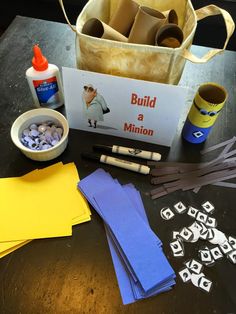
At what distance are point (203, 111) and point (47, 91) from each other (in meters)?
0.36

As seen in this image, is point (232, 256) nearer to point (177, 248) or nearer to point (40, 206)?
point (177, 248)

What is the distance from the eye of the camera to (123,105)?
2.01ft

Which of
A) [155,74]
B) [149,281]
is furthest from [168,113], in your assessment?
[149,281]

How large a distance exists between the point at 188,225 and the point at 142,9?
0.46 metres

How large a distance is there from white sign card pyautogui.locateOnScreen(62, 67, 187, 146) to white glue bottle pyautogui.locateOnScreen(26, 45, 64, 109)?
0.22ft

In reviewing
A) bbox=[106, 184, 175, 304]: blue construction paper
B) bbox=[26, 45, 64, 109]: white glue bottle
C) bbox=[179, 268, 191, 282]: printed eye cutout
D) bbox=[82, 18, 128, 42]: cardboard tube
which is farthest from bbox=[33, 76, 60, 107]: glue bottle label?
bbox=[179, 268, 191, 282]: printed eye cutout

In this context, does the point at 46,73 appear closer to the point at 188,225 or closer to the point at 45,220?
the point at 45,220

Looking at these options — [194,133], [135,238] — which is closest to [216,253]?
[135,238]

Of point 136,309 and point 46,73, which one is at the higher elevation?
point 46,73

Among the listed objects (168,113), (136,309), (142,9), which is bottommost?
(136,309)

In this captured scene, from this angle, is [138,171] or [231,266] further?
[138,171]

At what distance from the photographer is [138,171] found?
62 centimetres

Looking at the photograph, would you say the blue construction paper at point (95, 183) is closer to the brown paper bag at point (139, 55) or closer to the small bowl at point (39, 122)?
the small bowl at point (39, 122)

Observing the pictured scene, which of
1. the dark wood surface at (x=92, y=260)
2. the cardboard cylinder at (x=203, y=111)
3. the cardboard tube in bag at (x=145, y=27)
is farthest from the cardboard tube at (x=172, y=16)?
the dark wood surface at (x=92, y=260)
